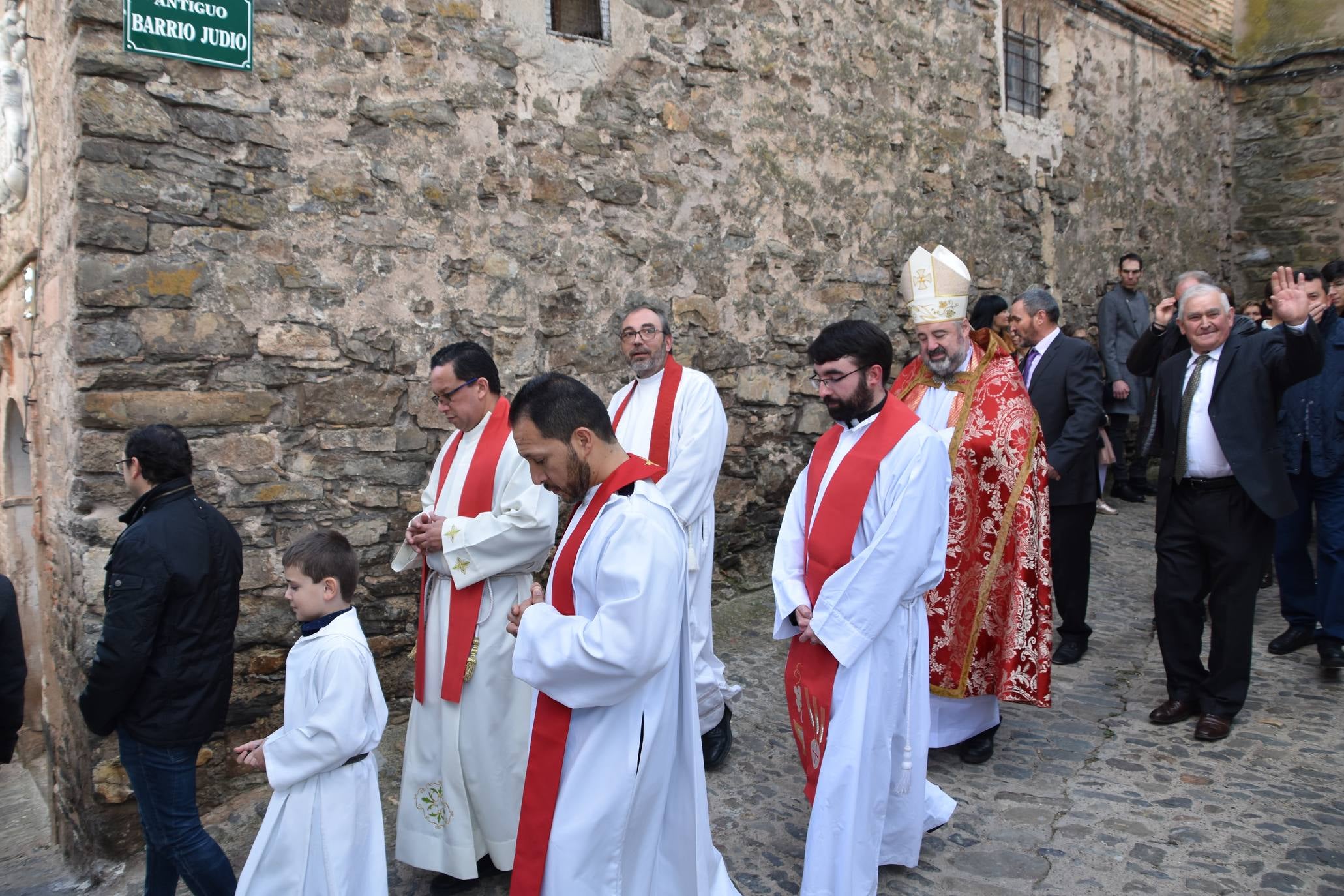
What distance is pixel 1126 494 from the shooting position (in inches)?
354

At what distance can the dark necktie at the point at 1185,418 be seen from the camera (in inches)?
168

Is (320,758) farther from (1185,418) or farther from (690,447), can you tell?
(1185,418)

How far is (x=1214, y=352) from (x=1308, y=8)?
28.1ft

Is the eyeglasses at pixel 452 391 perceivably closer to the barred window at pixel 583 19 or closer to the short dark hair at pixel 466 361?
the short dark hair at pixel 466 361

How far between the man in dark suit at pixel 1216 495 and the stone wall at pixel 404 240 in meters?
2.56

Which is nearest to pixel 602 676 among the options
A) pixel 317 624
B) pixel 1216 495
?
pixel 317 624

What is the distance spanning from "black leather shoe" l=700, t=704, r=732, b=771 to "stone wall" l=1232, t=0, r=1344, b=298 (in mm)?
9387

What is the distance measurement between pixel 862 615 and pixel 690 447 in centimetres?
127

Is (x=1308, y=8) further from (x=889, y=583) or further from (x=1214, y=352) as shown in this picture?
(x=889, y=583)

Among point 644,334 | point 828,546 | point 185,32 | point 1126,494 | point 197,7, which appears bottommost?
point 1126,494

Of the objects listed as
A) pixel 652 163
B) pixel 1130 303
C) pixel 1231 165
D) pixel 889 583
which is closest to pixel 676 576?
pixel 889 583

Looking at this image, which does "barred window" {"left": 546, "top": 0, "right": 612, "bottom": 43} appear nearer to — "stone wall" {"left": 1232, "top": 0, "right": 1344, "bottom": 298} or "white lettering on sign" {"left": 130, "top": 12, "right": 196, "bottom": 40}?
"white lettering on sign" {"left": 130, "top": 12, "right": 196, "bottom": 40}

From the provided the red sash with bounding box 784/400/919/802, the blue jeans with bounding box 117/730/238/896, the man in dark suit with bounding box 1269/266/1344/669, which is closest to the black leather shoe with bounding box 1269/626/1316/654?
the man in dark suit with bounding box 1269/266/1344/669

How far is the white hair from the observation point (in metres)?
4.14
